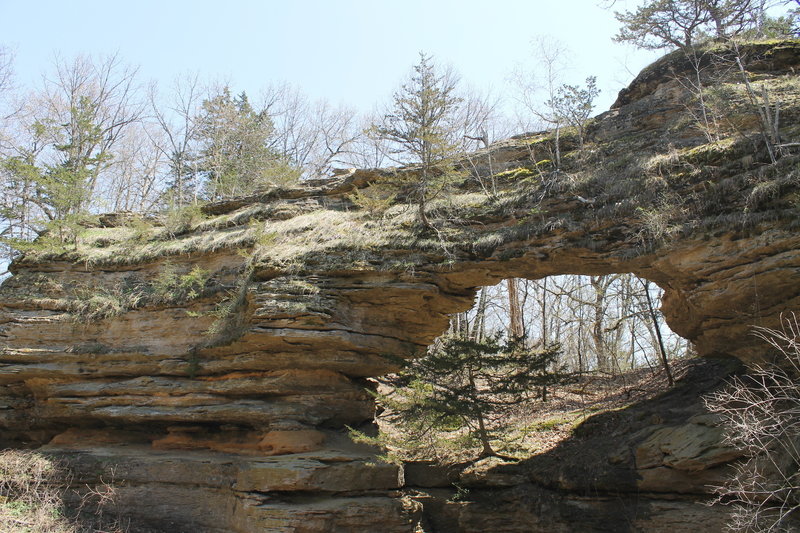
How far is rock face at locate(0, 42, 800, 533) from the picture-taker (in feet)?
31.7

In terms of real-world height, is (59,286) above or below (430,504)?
above

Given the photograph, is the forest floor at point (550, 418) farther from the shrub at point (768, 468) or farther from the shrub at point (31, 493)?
the shrub at point (31, 493)

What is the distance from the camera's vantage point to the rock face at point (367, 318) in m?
9.66

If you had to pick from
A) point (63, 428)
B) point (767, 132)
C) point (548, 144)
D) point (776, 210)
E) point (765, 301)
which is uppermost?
point (548, 144)

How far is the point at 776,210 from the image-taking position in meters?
8.92

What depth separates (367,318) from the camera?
41.0 feet

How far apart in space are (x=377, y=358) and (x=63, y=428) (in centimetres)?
843

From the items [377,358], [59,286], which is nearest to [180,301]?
[59,286]

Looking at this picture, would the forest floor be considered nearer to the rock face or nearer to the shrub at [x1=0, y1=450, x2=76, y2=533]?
the rock face

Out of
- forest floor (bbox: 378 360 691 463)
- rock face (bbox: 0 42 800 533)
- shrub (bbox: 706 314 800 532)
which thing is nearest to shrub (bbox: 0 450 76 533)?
rock face (bbox: 0 42 800 533)

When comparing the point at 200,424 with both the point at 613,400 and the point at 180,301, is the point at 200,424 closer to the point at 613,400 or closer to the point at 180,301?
the point at 180,301

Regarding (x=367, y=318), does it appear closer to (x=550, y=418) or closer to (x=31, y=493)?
(x=550, y=418)

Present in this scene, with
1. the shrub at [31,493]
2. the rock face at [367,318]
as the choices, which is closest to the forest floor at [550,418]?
the rock face at [367,318]

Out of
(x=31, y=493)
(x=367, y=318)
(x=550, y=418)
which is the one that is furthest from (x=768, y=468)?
(x=31, y=493)
